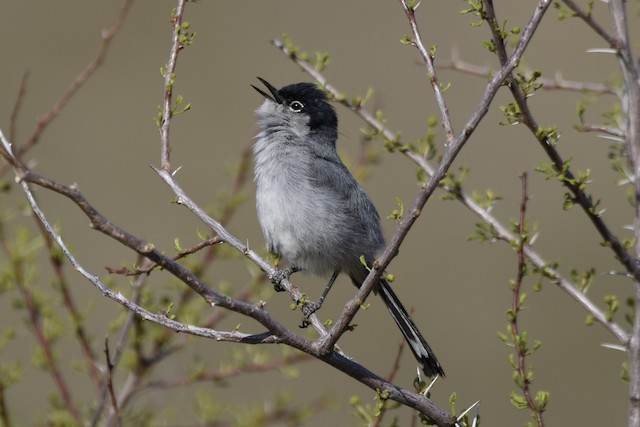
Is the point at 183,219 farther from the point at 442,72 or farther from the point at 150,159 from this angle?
the point at 442,72

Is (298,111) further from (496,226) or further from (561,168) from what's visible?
(561,168)

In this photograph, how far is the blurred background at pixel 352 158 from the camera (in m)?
7.19

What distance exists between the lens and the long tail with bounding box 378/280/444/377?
10.7 ft

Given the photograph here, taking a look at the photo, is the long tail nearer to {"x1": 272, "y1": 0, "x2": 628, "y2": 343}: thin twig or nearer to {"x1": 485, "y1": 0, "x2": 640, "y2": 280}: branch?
{"x1": 272, "y1": 0, "x2": 628, "y2": 343}: thin twig

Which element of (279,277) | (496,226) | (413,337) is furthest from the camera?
(413,337)

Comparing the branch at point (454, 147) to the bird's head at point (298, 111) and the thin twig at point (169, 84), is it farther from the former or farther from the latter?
the bird's head at point (298, 111)

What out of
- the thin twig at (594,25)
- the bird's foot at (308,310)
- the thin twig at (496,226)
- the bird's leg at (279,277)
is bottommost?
the bird's foot at (308,310)

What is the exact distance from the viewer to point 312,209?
3814mm

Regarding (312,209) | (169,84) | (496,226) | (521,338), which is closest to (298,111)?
(312,209)

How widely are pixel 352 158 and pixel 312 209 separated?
10.2 feet

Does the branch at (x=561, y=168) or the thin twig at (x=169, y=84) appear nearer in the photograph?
the branch at (x=561, y=168)

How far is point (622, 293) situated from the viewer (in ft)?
26.5

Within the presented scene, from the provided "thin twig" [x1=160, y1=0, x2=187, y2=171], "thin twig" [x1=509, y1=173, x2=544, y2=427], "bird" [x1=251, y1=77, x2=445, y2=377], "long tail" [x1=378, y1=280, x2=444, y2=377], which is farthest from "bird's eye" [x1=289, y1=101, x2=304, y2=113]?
"thin twig" [x1=509, y1=173, x2=544, y2=427]

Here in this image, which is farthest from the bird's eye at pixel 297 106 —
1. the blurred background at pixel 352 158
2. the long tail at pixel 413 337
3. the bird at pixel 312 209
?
the blurred background at pixel 352 158
